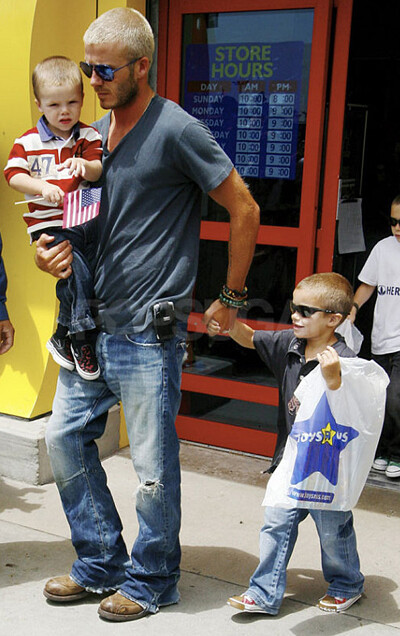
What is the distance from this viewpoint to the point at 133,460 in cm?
318

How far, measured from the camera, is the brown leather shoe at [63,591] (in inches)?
129

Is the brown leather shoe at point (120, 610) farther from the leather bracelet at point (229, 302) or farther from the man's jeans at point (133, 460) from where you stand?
the leather bracelet at point (229, 302)

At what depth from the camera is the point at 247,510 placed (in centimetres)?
425

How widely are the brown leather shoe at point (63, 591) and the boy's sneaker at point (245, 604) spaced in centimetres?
61

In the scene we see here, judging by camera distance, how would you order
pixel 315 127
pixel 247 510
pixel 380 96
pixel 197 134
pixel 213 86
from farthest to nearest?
pixel 380 96
pixel 213 86
pixel 315 127
pixel 247 510
pixel 197 134

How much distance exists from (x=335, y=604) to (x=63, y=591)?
1075 mm

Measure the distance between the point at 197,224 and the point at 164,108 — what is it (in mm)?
451

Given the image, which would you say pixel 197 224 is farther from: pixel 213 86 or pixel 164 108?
pixel 213 86

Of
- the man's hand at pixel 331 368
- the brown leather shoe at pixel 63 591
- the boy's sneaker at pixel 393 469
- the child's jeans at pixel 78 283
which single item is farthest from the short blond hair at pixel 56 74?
the boy's sneaker at pixel 393 469

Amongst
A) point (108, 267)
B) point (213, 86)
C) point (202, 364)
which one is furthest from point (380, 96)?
point (108, 267)

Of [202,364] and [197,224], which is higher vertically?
[197,224]

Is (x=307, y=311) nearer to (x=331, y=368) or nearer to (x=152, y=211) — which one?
(x=331, y=368)

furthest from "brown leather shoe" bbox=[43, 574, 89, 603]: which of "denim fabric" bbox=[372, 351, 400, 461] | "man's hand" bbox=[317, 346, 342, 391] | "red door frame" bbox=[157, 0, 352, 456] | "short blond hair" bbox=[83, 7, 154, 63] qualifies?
"denim fabric" bbox=[372, 351, 400, 461]

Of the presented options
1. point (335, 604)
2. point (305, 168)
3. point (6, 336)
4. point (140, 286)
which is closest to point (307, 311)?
point (140, 286)
